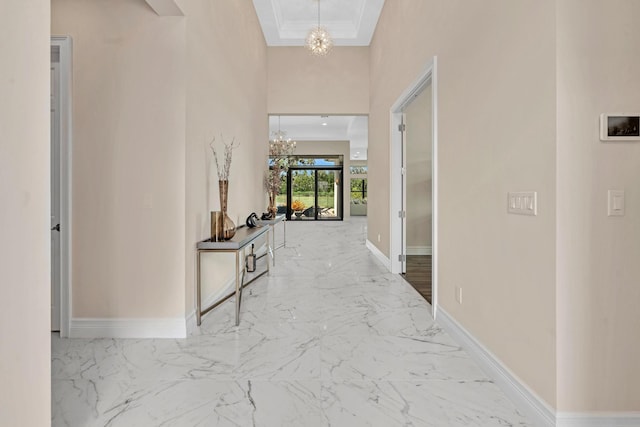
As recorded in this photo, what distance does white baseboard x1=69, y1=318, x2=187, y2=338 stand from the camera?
110 inches

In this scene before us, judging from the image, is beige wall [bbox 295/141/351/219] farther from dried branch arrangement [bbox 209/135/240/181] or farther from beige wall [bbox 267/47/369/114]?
dried branch arrangement [bbox 209/135/240/181]

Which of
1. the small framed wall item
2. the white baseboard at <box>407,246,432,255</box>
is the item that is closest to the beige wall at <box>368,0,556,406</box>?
the small framed wall item

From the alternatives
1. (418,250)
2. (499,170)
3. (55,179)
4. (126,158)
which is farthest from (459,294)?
(418,250)

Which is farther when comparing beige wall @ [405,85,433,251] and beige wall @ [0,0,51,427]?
beige wall @ [405,85,433,251]

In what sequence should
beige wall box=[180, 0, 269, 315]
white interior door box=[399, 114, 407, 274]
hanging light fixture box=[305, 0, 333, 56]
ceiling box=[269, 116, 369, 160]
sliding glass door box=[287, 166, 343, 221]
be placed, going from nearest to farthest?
beige wall box=[180, 0, 269, 315]
white interior door box=[399, 114, 407, 274]
hanging light fixture box=[305, 0, 333, 56]
ceiling box=[269, 116, 369, 160]
sliding glass door box=[287, 166, 343, 221]

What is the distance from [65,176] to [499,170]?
3.08 metres

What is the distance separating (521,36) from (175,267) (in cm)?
271

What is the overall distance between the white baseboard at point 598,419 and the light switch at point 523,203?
941 mm

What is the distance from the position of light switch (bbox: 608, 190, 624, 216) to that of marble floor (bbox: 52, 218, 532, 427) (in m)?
1.11

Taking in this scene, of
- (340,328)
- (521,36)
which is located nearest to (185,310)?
(340,328)

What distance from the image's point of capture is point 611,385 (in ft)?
5.46

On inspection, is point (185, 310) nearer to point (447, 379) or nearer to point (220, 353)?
point (220, 353)

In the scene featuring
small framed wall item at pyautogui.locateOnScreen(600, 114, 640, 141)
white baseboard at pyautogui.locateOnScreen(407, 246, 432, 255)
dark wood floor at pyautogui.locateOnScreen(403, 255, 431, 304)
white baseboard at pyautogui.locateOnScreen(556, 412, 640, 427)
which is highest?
small framed wall item at pyautogui.locateOnScreen(600, 114, 640, 141)

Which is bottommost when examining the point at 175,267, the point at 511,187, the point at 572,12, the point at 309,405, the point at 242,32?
the point at 309,405
